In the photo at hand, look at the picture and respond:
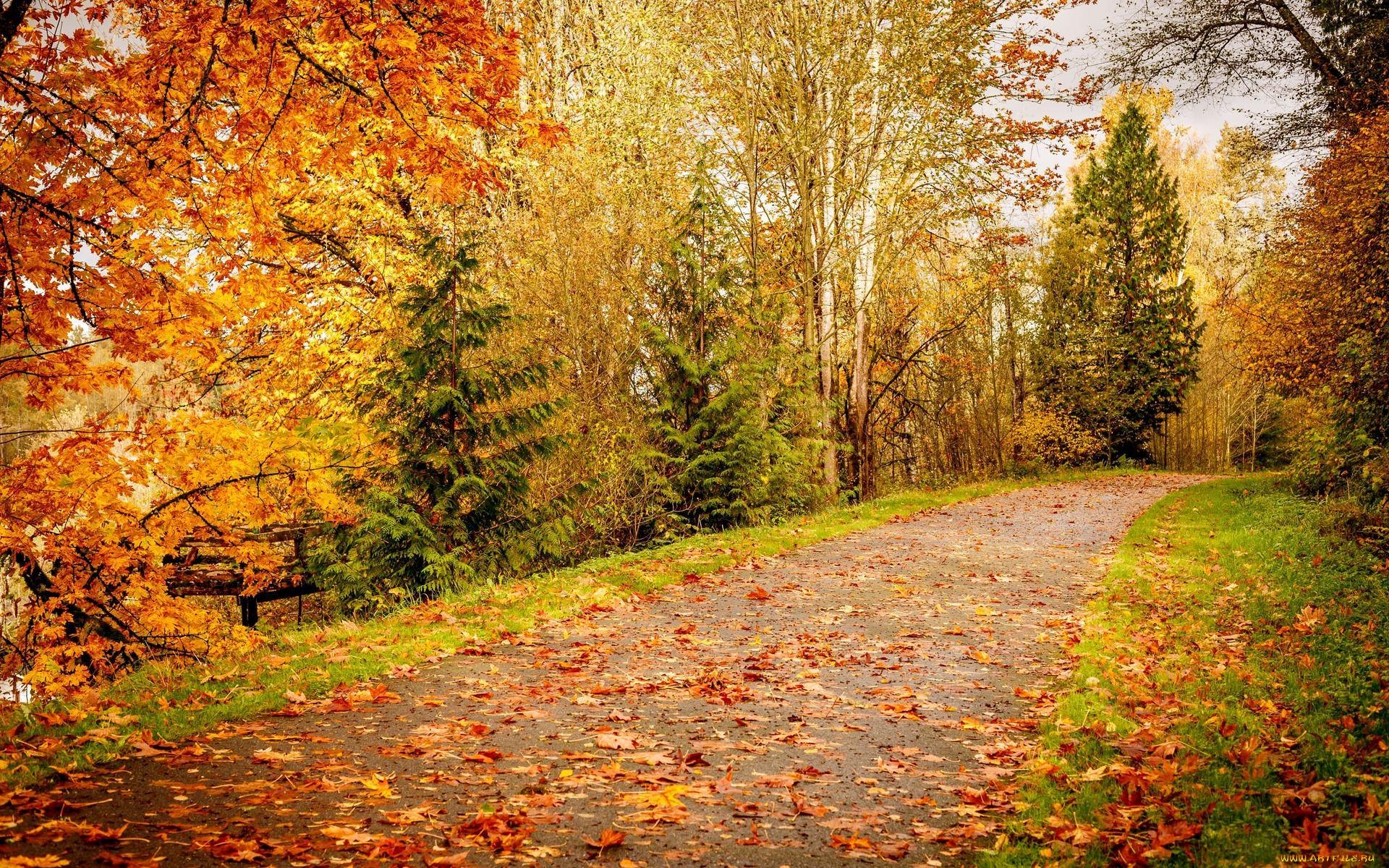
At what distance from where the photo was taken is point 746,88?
1505 centimetres

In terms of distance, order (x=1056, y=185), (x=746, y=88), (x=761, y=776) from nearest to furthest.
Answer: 1. (x=761, y=776)
2. (x=746, y=88)
3. (x=1056, y=185)

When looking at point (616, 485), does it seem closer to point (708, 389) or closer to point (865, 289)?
point (708, 389)

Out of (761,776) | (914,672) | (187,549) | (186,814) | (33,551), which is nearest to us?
(186,814)

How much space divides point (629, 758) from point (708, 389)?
928cm

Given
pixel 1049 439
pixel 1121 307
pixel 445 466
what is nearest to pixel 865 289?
pixel 445 466

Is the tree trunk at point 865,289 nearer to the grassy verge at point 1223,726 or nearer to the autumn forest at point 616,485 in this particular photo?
the autumn forest at point 616,485

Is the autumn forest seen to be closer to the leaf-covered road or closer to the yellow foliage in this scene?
the leaf-covered road

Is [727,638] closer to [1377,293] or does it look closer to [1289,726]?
[1289,726]

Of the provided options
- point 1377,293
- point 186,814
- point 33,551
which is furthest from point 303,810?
point 1377,293

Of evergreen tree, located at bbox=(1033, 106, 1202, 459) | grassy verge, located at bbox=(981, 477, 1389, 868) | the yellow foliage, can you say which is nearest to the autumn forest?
A: grassy verge, located at bbox=(981, 477, 1389, 868)

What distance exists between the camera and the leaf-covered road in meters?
3.63

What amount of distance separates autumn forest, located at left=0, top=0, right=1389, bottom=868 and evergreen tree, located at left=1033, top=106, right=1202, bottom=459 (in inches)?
326

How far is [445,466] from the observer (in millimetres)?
10258

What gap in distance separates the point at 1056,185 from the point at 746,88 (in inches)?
316
